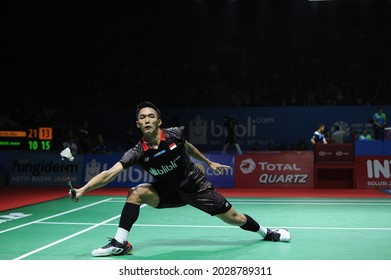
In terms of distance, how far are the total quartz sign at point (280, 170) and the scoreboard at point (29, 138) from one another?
673 cm

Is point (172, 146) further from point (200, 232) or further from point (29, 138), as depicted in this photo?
point (29, 138)

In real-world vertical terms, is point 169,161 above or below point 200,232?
above

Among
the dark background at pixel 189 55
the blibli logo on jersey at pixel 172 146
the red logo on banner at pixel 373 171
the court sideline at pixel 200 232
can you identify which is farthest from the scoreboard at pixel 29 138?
the blibli logo on jersey at pixel 172 146

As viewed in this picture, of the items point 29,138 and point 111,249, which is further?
point 29,138

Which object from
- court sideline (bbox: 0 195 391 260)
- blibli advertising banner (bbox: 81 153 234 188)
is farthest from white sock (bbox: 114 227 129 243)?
blibli advertising banner (bbox: 81 153 234 188)

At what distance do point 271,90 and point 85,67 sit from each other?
32.1 feet

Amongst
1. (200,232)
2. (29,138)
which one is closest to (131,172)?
(29,138)

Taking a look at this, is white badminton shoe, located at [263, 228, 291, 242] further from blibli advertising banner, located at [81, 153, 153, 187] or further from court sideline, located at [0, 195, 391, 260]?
blibli advertising banner, located at [81, 153, 153, 187]

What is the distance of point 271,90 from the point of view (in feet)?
81.7

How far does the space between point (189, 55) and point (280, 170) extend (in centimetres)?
1249

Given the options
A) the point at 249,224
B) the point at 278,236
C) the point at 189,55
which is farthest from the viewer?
the point at 189,55

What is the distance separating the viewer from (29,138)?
17.6 metres

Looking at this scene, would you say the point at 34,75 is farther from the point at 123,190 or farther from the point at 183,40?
the point at 123,190
